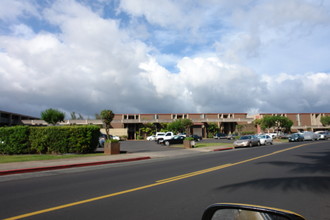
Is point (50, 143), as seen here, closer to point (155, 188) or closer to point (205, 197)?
point (155, 188)

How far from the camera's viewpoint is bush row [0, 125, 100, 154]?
2016 centimetres

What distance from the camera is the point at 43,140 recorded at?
789 inches

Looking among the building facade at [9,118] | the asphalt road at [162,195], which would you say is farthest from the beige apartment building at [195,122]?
the asphalt road at [162,195]

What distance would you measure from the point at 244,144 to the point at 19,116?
59.4m

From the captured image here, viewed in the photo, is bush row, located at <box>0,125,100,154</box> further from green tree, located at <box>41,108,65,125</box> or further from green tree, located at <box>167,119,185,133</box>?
green tree, located at <box>167,119,185,133</box>

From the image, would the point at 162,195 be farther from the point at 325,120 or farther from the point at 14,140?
the point at 325,120

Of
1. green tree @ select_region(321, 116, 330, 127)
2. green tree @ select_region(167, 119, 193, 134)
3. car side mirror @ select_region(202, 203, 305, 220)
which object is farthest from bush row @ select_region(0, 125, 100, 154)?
green tree @ select_region(321, 116, 330, 127)

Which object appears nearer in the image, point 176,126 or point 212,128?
point 176,126

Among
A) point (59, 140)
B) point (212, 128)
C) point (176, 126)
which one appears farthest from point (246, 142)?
point (212, 128)

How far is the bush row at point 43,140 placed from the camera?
20156 millimetres

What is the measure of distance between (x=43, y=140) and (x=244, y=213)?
20.6 meters

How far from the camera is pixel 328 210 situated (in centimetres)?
543

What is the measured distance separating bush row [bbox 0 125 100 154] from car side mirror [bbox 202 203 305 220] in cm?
1946

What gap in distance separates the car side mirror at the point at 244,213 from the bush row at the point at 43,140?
19.5 m
